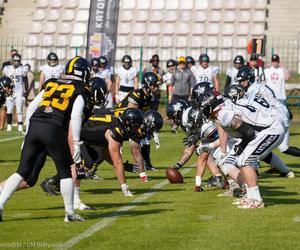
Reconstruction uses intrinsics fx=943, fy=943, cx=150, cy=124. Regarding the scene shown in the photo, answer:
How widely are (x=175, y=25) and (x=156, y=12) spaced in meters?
0.89

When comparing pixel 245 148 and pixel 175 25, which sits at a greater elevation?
pixel 175 25

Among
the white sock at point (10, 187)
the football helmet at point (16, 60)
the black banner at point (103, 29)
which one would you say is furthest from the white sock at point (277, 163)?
the black banner at point (103, 29)

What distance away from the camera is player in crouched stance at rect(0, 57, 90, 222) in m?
8.73

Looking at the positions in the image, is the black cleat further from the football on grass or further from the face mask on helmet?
the football on grass

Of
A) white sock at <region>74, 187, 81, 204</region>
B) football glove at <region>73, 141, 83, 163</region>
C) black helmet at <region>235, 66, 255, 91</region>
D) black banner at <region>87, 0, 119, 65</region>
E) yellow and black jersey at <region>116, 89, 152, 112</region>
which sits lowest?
white sock at <region>74, 187, 81, 204</region>

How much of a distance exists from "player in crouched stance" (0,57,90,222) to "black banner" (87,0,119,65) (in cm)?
1438

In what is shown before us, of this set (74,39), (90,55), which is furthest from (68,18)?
(90,55)

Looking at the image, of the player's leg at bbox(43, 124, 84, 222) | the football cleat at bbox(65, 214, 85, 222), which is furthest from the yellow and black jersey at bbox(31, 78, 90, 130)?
the football cleat at bbox(65, 214, 85, 222)

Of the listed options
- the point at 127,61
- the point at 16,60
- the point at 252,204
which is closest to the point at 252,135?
the point at 252,204

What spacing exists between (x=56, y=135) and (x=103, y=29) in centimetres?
1501

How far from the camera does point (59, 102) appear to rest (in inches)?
351

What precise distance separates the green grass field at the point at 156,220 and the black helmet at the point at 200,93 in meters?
1.12

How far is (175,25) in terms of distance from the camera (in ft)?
105

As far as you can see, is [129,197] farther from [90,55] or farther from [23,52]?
[23,52]
